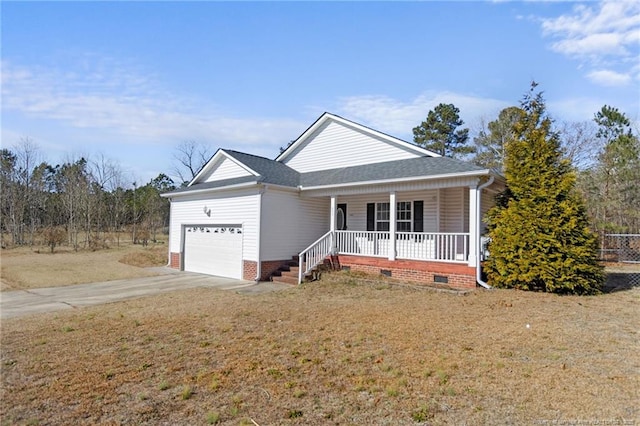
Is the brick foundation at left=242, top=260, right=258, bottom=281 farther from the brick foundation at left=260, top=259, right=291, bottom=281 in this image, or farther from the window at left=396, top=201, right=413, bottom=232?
the window at left=396, top=201, right=413, bottom=232

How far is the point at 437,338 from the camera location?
19.3 ft

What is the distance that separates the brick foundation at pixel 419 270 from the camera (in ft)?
35.2

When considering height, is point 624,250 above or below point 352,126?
below

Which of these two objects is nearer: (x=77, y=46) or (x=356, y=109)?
(x=77, y=46)

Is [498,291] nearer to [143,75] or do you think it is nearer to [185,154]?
[143,75]

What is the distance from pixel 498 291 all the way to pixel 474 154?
91.2 feet

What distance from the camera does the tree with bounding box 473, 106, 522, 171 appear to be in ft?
99.2

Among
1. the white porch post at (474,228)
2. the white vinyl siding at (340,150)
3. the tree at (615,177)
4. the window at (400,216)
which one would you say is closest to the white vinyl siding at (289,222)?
the white vinyl siding at (340,150)

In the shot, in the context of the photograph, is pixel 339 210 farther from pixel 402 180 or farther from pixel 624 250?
pixel 624 250

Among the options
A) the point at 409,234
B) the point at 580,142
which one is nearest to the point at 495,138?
the point at 580,142

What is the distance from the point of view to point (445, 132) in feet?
119

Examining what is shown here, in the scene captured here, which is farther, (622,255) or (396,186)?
(622,255)

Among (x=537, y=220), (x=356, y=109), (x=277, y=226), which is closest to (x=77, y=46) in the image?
(x=277, y=226)

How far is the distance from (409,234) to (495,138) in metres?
24.1
